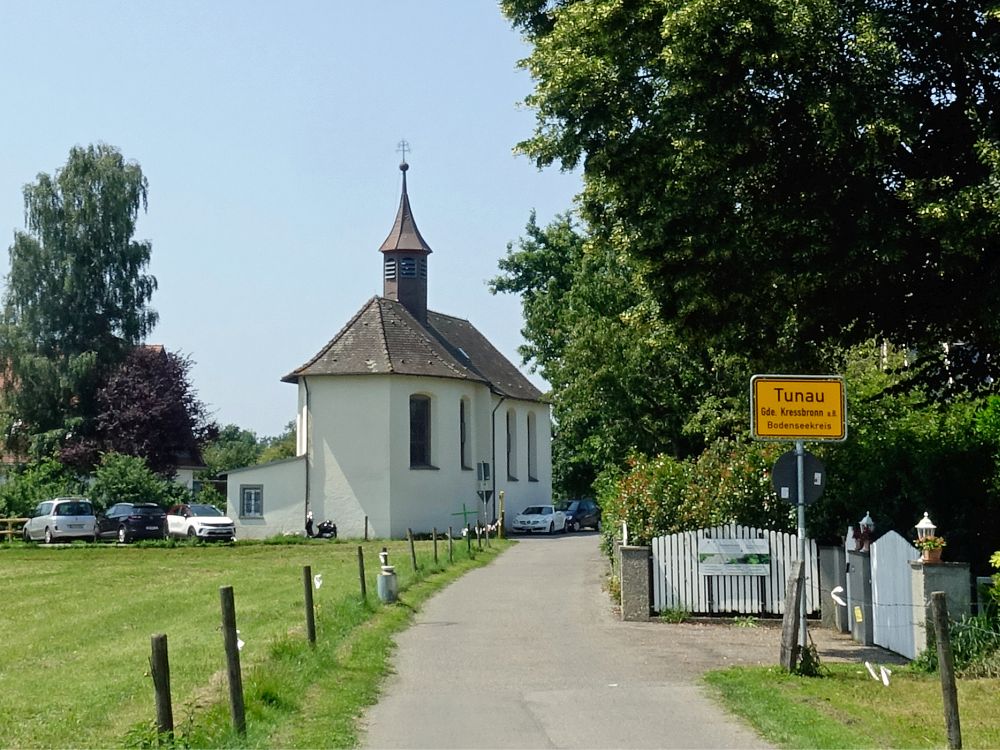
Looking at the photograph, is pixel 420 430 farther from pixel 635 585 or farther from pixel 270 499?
pixel 635 585

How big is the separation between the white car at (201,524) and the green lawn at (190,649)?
1249 centimetres

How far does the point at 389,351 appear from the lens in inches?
2021

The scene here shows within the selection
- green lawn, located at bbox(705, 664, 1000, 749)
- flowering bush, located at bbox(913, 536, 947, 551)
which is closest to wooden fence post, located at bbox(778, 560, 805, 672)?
green lawn, located at bbox(705, 664, 1000, 749)

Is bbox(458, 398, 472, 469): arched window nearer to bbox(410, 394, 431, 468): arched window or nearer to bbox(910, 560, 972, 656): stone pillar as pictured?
bbox(410, 394, 431, 468): arched window

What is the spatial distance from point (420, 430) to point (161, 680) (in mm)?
43135

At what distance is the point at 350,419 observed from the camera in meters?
49.9

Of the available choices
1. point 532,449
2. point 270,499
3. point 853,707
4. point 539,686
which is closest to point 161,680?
point 539,686

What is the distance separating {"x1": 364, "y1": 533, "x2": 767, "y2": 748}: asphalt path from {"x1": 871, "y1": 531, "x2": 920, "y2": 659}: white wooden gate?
2586 millimetres

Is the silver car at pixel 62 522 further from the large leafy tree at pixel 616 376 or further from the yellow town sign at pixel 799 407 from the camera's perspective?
the yellow town sign at pixel 799 407

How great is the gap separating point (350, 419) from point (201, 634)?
3184 cm

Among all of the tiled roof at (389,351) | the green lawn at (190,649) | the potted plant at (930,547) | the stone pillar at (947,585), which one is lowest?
the green lawn at (190,649)

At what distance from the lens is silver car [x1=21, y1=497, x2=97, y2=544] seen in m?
47.8

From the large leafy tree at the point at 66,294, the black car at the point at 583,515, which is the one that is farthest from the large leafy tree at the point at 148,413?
the black car at the point at 583,515

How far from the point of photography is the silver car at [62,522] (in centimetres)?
4784
